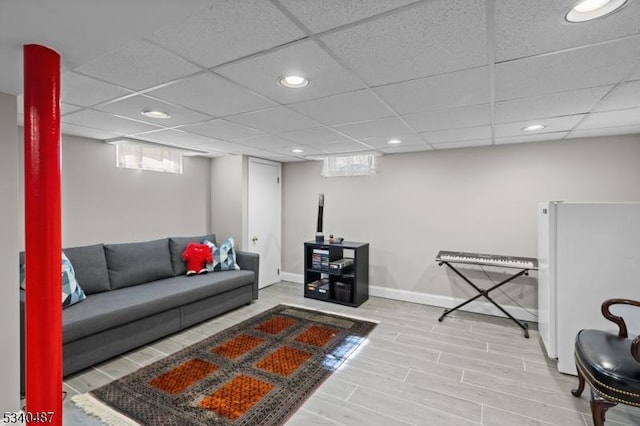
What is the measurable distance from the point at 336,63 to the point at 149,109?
1.68 metres

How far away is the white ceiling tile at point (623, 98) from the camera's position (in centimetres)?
194

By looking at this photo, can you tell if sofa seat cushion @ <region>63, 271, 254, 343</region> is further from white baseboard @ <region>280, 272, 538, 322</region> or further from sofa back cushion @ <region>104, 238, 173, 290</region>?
white baseboard @ <region>280, 272, 538, 322</region>

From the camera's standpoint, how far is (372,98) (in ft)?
7.14

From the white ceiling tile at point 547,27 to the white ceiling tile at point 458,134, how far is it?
5.32ft

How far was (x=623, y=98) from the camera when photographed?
215 centimetres

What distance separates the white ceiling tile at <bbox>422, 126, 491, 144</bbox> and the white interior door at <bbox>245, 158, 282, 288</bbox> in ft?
8.90

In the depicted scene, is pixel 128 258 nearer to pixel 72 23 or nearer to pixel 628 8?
pixel 72 23

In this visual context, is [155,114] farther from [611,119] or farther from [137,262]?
[611,119]

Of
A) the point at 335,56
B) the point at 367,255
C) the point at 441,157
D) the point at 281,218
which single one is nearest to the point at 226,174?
the point at 281,218

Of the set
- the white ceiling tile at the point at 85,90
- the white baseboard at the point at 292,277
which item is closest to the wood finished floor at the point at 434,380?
the white baseboard at the point at 292,277

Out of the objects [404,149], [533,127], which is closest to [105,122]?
[404,149]

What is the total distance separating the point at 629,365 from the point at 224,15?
9.29 ft

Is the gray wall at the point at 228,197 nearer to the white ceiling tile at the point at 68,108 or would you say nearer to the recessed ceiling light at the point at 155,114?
the recessed ceiling light at the point at 155,114

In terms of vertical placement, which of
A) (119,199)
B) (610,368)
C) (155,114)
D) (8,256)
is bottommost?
(610,368)
